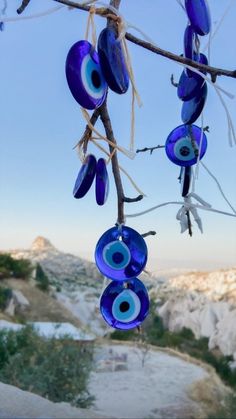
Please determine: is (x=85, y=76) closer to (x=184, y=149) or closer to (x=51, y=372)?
(x=184, y=149)

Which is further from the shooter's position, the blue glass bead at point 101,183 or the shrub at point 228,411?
the shrub at point 228,411

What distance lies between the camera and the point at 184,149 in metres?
0.36

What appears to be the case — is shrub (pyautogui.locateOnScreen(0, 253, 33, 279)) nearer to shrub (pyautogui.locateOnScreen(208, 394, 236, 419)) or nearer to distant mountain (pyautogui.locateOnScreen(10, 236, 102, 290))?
distant mountain (pyautogui.locateOnScreen(10, 236, 102, 290))

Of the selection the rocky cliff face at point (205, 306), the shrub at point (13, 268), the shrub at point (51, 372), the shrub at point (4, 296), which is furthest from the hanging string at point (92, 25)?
the shrub at point (13, 268)

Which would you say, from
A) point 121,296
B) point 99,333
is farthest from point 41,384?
point 99,333

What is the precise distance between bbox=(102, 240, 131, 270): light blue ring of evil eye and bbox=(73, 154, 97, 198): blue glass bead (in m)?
0.04

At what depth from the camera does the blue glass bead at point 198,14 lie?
1.07 feet

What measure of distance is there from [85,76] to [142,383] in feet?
14.0

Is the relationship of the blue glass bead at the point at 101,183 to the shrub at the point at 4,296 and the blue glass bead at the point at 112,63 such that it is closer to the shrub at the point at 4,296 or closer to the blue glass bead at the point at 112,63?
the blue glass bead at the point at 112,63

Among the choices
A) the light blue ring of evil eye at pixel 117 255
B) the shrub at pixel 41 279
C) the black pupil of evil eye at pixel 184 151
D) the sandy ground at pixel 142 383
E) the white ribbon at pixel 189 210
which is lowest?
the sandy ground at pixel 142 383

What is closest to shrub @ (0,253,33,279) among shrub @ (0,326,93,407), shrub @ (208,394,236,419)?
shrub @ (0,326,93,407)

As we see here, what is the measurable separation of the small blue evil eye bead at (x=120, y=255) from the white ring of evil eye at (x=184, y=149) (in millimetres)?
76

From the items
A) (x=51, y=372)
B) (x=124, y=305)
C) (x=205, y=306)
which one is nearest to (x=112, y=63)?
(x=124, y=305)

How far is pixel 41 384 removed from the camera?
259cm
